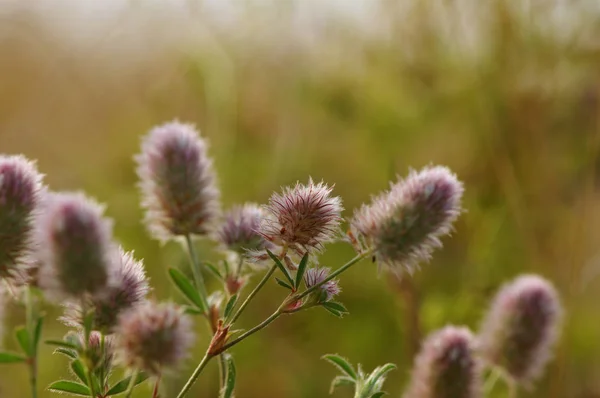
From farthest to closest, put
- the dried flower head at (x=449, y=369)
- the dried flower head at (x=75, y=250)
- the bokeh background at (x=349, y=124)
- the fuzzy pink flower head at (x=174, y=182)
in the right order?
the bokeh background at (x=349, y=124) → the dried flower head at (x=449, y=369) → the fuzzy pink flower head at (x=174, y=182) → the dried flower head at (x=75, y=250)

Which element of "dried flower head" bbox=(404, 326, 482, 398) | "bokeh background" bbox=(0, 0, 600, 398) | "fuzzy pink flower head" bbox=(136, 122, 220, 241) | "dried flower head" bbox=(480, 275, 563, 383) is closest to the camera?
"fuzzy pink flower head" bbox=(136, 122, 220, 241)

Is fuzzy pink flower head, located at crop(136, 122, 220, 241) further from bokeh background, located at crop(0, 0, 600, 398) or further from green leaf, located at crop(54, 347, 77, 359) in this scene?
bokeh background, located at crop(0, 0, 600, 398)

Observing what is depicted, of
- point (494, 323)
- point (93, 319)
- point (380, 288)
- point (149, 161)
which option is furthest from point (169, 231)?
point (380, 288)

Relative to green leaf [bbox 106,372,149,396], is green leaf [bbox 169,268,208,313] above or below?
above

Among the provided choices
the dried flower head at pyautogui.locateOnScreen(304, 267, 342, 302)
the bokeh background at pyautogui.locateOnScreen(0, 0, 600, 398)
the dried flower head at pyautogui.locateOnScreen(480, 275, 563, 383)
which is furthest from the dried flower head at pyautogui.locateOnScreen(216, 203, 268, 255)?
the bokeh background at pyautogui.locateOnScreen(0, 0, 600, 398)

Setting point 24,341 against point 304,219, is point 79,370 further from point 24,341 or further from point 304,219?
point 304,219

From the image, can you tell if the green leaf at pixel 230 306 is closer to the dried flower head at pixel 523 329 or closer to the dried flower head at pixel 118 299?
the dried flower head at pixel 118 299

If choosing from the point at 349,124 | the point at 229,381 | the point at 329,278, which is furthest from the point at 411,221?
the point at 349,124

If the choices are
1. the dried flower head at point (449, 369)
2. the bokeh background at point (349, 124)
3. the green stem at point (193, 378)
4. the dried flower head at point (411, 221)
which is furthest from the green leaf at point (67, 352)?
the bokeh background at point (349, 124)
